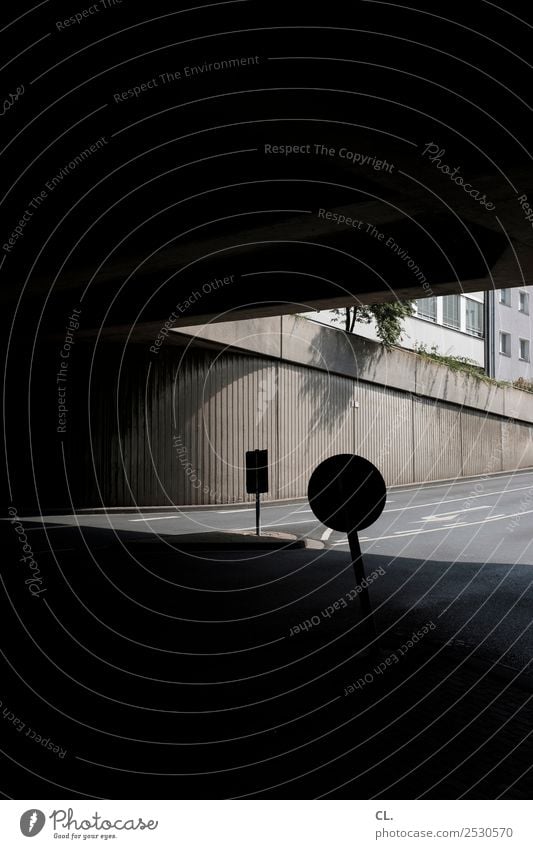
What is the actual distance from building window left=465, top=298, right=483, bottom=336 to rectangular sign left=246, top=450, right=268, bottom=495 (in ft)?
102

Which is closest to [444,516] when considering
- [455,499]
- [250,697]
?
[455,499]

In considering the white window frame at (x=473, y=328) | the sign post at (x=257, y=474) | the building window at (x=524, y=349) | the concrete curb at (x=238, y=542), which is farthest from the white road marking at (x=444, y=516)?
the building window at (x=524, y=349)

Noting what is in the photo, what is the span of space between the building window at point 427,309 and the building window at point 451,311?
100 centimetres

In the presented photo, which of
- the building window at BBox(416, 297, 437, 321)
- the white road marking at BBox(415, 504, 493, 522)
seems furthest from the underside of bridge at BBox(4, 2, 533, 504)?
the building window at BBox(416, 297, 437, 321)

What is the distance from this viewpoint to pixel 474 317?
42812 mm

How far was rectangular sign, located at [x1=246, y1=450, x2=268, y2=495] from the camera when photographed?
13812 mm

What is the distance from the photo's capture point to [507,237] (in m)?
9.58

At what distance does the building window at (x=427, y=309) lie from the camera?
1490 inches

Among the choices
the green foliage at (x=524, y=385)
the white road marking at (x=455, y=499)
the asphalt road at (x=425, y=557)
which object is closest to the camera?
the asphalt road at (x=425, y=557)

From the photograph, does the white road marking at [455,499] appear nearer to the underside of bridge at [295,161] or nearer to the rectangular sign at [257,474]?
the rectangular sign at [257,474]

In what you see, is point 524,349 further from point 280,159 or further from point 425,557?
point 280,159

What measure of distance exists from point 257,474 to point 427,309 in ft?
88.7
